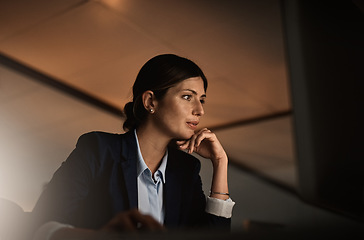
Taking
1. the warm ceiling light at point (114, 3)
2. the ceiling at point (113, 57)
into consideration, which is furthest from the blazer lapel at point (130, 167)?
the warm ceiling light at point (114, 3)

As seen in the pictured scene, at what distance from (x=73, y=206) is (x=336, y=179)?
0.43m

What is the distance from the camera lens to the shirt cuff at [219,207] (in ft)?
2.55

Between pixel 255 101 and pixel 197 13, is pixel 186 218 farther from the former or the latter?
pixel 255 101

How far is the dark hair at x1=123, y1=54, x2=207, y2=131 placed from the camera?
84 cm

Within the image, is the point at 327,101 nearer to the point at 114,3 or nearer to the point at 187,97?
the point at 187,97

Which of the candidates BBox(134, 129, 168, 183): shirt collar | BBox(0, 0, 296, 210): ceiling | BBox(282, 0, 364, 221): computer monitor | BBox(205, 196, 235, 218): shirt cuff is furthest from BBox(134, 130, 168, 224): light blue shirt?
BBox(0, 0, 296, 210): ceiling

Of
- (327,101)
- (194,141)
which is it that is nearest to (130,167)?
(194,141)

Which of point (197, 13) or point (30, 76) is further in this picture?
point (30, 76)

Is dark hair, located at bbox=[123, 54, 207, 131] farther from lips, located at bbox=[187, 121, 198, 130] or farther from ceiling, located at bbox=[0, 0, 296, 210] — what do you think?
ceiling, located at bbox=[0, 0, 296, 210]

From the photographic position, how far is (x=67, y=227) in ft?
1.46

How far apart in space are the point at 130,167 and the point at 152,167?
0.10m

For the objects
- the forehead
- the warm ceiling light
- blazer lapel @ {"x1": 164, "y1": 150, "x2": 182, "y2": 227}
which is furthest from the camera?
the warm ceiling light

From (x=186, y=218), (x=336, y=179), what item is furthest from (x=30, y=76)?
(x=336, y=179)

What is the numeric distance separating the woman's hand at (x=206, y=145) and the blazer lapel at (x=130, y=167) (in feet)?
0.45
